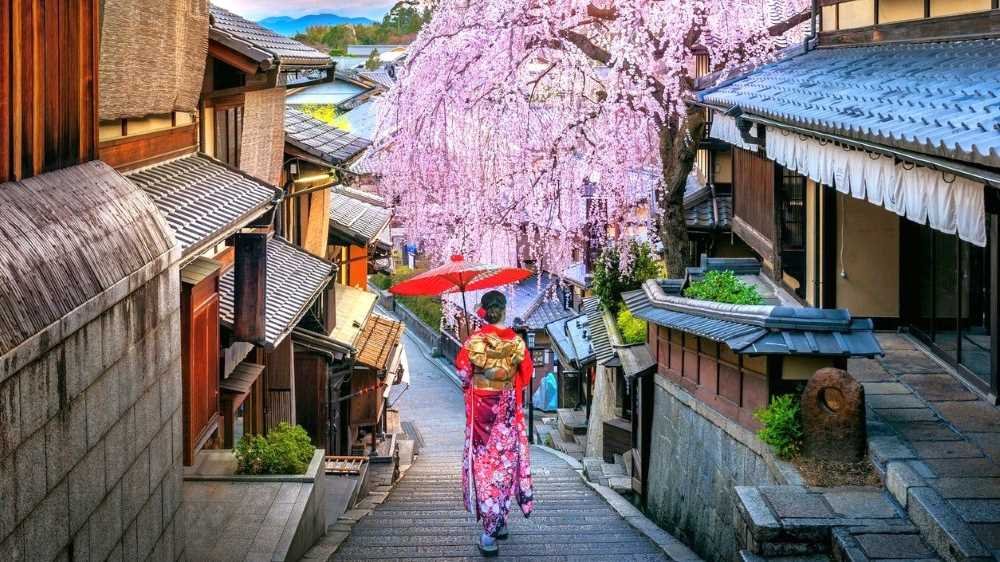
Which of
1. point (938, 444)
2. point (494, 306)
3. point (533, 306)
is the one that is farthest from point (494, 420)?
point (533, 306)

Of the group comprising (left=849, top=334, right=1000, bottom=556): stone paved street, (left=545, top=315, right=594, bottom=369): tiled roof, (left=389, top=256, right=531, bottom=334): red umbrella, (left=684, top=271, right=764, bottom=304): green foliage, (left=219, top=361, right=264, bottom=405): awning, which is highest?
(left=389, top=256, right=531, bottom=334): red umbrella

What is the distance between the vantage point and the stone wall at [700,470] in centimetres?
1005

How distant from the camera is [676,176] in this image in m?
17.2

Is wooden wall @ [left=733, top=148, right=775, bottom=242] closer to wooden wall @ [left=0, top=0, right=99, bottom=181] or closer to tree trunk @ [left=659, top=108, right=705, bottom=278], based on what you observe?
tree trunk @ [left=659, top=108, right=705, bottom=278]

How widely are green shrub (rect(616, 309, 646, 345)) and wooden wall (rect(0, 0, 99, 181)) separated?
37.7ft

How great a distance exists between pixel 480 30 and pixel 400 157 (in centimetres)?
258

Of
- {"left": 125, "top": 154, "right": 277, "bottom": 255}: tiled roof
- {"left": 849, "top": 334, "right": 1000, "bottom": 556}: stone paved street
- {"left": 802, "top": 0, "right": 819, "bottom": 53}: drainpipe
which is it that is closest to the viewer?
{"left": 849, "top": 334, "right": 1000, "bottom": 556}: stone paved street

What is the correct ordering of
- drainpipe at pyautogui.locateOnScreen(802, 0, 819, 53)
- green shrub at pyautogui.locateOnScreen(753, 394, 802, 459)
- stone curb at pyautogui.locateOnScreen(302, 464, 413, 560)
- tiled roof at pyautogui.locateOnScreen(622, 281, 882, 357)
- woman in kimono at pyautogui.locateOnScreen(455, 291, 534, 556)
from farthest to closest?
1. drainpipe at pyautogui.locateOnScreen(802, 0, 819, 53)
2. stone curb at pyautogui.locateOnScreen(302, 464, 413, 560)
3. woman in kimono at pyautogui.locateOnScreen(455, 291, 534, 556)
4. tiled roof at pyautogui.locateOnScreen(622, 281, 882, 357)
5. green shrub at pyautogui.locateOnScreen(753, 394, 802, 459)

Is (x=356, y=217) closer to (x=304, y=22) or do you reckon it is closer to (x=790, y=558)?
(x=790, y=558)

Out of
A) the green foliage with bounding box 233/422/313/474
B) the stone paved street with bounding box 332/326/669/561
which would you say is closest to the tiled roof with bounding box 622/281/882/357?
the stone paved street with bounding box 332/326/669/561

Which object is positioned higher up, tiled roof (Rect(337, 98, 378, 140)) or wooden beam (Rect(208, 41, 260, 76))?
tiled roof (Rect(337, 98, 378, 140))

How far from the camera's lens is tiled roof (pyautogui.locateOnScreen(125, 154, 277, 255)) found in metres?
9.15

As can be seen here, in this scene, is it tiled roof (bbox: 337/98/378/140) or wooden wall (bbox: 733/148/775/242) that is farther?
tiled roof (bbox: 337/98/378/140)

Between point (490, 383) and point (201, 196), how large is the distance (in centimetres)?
333
